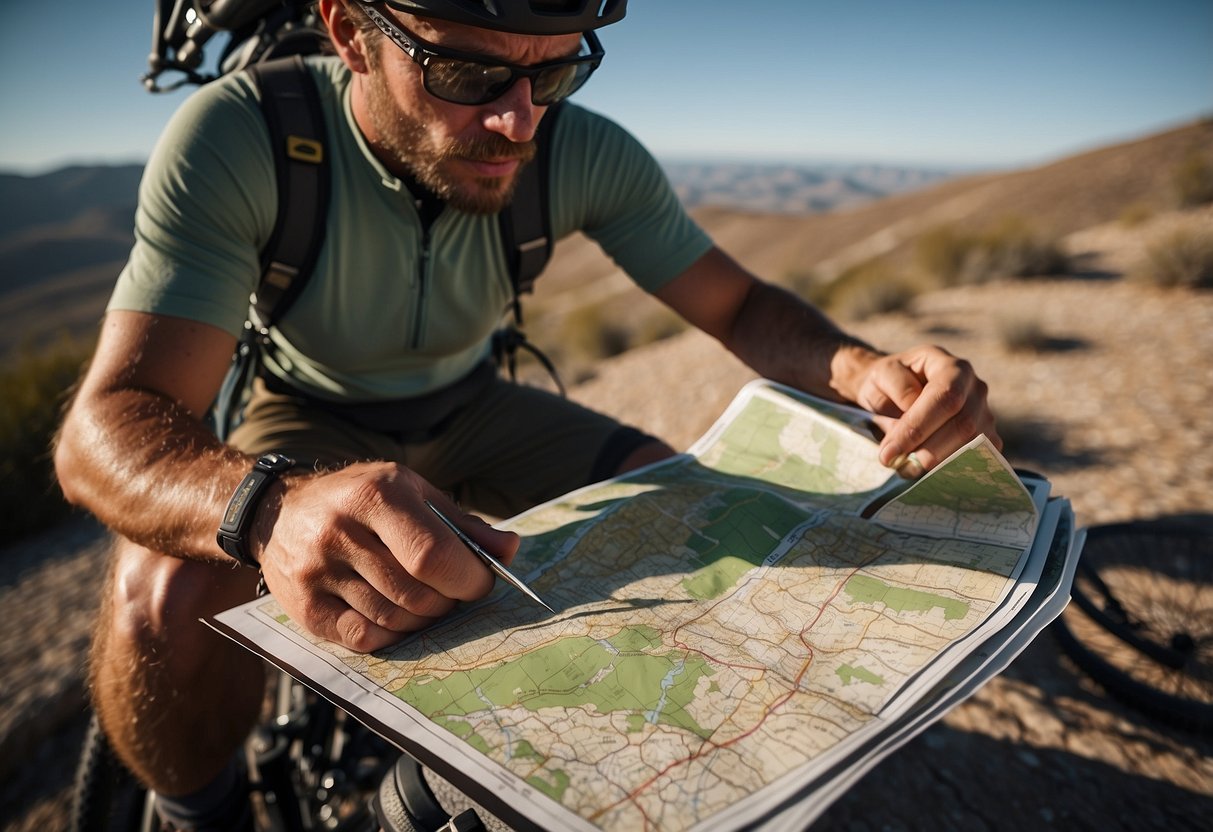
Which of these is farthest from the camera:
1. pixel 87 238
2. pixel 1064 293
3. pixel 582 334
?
pixel 87 238

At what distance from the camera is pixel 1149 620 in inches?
86.0

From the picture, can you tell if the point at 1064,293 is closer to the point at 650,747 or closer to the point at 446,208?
the point at 446,208

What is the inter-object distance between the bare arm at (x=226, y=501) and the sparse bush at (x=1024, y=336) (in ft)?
17.9

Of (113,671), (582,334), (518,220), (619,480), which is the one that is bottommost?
(582,334)

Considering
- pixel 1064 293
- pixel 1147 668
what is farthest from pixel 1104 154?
pixel 1147 668

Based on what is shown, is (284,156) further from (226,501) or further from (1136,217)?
(1136,217)

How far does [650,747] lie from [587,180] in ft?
5.68

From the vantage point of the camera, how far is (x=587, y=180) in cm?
204

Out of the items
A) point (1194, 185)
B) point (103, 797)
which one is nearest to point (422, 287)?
point (103, 797)

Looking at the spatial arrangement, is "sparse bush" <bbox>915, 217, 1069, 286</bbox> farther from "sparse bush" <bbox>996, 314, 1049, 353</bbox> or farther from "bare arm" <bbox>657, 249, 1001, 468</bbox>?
"bare arm" <bbox>657, 249, 1001, 468</bbox>

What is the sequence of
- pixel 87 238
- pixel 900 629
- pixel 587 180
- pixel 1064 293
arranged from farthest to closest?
1. pixel 87 238
2. pixel 1064 293
3. pixel 587 180
4. pixel 900 629

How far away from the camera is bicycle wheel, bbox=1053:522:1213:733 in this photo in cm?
195

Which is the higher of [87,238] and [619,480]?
[619,480]

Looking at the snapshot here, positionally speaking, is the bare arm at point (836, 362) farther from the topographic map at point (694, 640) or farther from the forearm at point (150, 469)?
the forearm at point (150, 469)
